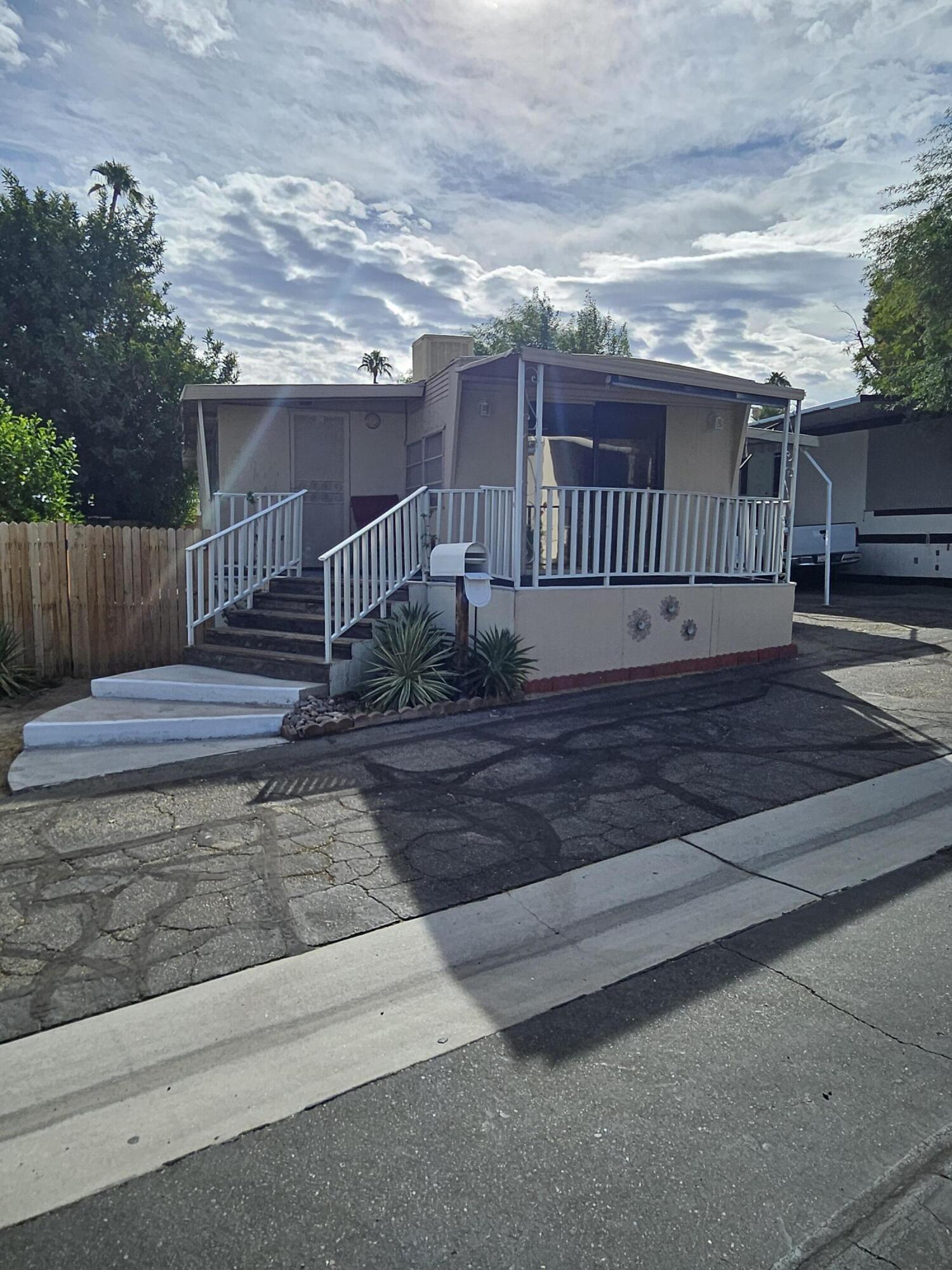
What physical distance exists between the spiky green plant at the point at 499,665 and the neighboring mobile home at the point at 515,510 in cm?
21

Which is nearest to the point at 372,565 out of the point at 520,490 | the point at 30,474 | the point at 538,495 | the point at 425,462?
the point at 520,490

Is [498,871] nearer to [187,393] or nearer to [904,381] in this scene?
[187,393]

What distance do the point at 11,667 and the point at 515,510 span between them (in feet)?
17.4

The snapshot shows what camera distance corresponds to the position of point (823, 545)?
667 inches

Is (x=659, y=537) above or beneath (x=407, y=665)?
above

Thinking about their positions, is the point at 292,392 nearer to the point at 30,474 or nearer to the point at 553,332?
the point at 30,474

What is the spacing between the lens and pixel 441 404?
962 cm

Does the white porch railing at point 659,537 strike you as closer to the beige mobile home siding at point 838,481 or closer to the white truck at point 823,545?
the white truck at point 823,545

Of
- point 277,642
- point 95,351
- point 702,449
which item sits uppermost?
point 95,351

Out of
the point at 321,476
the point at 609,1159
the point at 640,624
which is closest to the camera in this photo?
the point at 609,1159

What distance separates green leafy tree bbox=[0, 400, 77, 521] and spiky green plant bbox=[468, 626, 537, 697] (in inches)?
220

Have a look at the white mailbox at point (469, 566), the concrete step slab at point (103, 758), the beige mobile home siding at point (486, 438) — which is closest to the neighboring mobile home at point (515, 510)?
the beige mobile home siding at point (486, 438)

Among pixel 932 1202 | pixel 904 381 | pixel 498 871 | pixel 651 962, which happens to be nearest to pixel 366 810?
pixel 498 871

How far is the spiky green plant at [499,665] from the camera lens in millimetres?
7520
